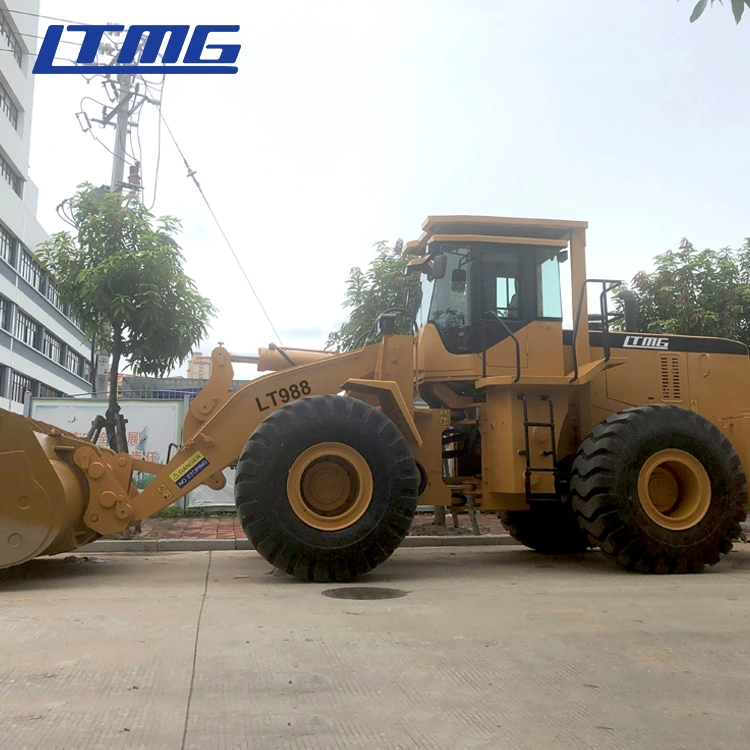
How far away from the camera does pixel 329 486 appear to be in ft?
22.9

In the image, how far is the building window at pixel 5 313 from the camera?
34.4 metres

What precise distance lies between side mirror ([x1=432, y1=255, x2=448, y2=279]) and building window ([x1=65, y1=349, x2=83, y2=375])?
4570 cm

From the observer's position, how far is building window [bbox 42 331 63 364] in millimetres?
42781

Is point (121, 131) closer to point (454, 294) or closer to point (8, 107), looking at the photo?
point (454, 294)

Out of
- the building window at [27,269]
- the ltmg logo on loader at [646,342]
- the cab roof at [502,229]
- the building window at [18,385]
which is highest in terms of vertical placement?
the building window at [27,269]

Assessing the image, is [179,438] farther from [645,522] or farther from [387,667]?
[387,667]

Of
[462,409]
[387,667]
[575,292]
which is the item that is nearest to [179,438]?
[462,409]

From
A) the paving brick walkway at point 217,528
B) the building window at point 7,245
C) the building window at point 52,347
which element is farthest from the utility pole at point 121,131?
the building window at point 52,347

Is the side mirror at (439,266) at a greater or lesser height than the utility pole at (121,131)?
lesser

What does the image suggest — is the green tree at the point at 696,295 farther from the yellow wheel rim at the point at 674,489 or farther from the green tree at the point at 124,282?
the green tree at the point at 124,282

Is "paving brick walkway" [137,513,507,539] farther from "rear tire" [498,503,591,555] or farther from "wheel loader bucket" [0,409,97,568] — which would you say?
"wheel loader bucket" [0,409,97,568]

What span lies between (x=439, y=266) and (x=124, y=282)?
552 cm

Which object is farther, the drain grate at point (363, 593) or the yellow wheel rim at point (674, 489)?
the yellow wheel rim at point (674, 489)

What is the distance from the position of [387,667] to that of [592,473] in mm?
3827
